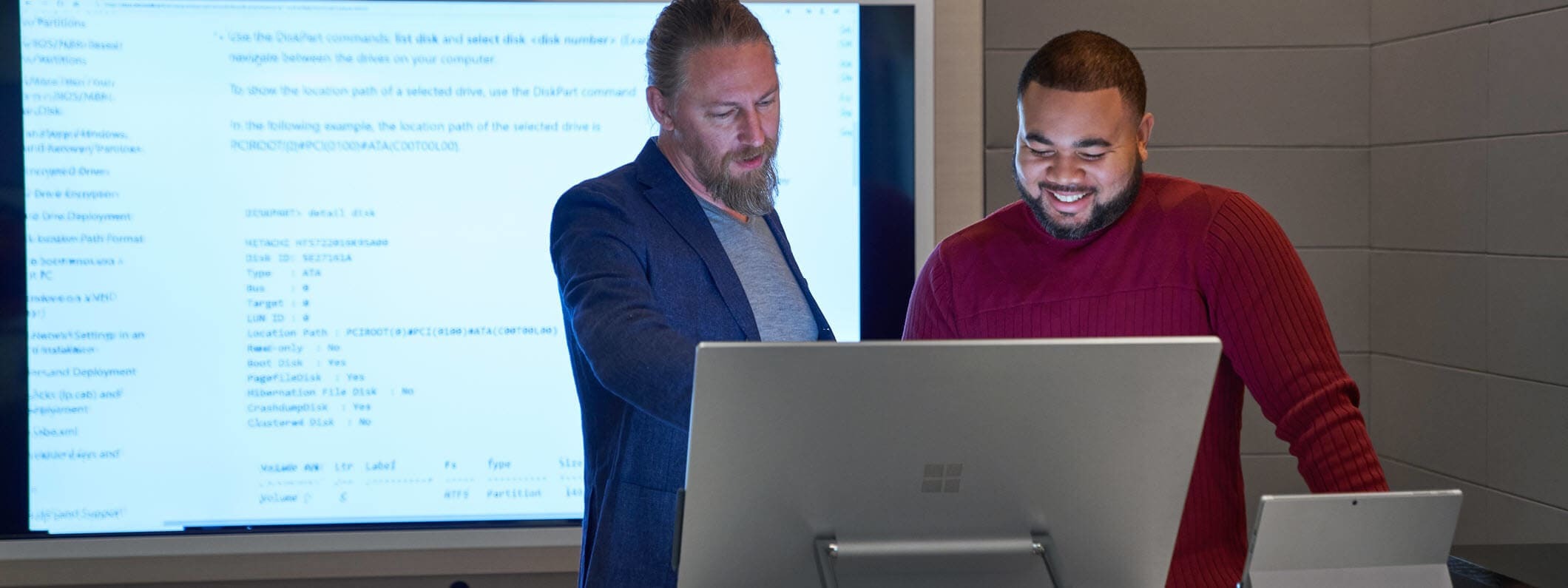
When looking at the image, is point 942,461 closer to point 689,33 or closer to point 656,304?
point 656,304

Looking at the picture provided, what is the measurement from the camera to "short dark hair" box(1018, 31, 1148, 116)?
1406mm

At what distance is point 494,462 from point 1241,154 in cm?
205

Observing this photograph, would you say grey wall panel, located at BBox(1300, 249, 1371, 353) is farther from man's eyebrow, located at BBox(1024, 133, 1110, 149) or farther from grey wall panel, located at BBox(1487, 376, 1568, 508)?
man's eyebrow, located at BBox(1024, 133, 1110, 149)

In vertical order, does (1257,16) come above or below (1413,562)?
above

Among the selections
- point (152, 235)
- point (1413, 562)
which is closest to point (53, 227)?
point (152, 235)

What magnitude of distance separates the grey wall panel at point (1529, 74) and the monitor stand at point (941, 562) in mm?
2168

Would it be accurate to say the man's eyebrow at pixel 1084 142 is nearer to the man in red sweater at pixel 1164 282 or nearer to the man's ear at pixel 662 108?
the man in red sweater at pixel 1164 282

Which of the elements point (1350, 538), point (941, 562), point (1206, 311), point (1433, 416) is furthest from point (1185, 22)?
point (941, 562)

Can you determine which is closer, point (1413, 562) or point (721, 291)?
point (1413, 562)

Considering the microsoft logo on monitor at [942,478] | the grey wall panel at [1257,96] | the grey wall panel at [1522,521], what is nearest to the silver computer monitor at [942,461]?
the microsoft logo on monitor at [942,478]

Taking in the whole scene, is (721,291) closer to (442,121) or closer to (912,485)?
(912,485)

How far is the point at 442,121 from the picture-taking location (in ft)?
7.72

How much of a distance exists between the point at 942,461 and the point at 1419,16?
2605mm

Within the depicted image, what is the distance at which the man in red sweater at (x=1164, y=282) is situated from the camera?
1392mm
